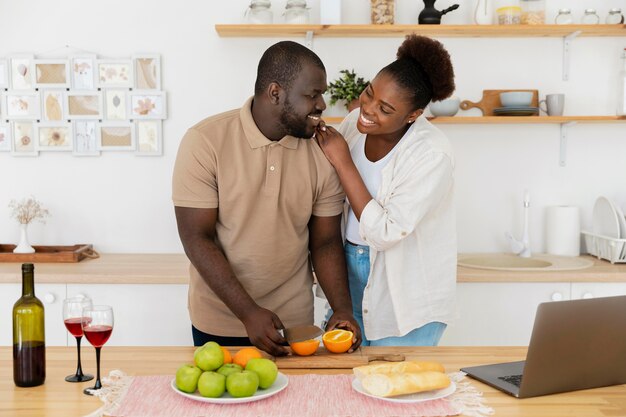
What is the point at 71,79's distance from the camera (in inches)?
137

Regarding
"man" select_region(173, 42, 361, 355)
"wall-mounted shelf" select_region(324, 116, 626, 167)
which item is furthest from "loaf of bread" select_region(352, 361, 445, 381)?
"wall-mounted shelf" select_region(324, 116, 626, 167)

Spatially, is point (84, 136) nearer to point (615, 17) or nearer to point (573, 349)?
point (615, 17)

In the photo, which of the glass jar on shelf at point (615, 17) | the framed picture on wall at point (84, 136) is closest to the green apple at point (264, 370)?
the framed picture on wall at point (84, 136)

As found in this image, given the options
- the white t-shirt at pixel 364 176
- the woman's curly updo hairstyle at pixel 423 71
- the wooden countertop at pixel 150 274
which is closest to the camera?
the woman's curly updo hairstyle at pixel 423 71

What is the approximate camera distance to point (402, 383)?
1.46 metres

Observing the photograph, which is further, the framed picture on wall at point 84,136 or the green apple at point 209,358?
the framed picture on wall at point 84,136

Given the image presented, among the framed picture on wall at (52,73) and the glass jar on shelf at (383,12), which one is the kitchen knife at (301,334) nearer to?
the glass jar on shelf at (383,12)

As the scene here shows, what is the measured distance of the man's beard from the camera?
206 cm

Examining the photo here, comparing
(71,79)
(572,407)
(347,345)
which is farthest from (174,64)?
(572,407)

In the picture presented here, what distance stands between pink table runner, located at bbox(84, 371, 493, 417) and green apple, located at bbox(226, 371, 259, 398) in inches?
1.0

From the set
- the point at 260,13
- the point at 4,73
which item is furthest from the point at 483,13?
the point at 4,73

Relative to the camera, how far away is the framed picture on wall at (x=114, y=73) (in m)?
3.49

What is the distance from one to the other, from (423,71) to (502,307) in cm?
130

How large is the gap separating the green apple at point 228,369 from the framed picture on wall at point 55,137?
2337 millimetres
